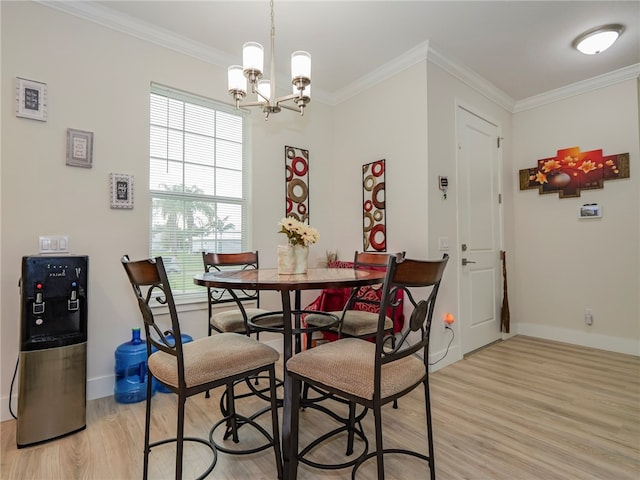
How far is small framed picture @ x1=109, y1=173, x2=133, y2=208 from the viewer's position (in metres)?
2.43

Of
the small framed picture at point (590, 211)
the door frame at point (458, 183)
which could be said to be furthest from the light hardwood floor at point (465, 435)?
the small framed picture at point (590, 211)

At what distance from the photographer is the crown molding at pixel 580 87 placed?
326cm

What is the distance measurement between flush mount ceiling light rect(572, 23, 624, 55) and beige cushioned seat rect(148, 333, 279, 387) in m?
3.46

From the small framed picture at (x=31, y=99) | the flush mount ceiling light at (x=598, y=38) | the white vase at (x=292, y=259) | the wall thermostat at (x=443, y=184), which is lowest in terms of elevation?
the white vase at (x=292, y=259)

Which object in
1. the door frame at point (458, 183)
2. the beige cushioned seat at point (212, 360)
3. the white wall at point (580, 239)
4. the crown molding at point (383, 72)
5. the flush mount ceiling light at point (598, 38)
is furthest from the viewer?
the white wall at point (580, 239)

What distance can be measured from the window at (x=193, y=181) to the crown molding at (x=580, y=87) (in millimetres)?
3354

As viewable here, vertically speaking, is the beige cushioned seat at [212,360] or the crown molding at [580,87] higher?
the crown molding at [580,87]

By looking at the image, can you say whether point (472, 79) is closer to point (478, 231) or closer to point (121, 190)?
point (478, 231)

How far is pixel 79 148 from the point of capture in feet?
7.55

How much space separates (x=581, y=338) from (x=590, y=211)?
1.36m

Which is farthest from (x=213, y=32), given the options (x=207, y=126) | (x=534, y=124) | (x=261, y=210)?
(x=534, y=124)

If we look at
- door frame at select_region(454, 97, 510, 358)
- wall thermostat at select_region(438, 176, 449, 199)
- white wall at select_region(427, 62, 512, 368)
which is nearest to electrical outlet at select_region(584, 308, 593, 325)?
door frame at select_region(454, 97, 510, 358)

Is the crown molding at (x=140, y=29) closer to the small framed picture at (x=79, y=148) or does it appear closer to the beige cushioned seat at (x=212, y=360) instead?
the small framed picture at (x=79, y=148)

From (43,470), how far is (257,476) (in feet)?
3.39
